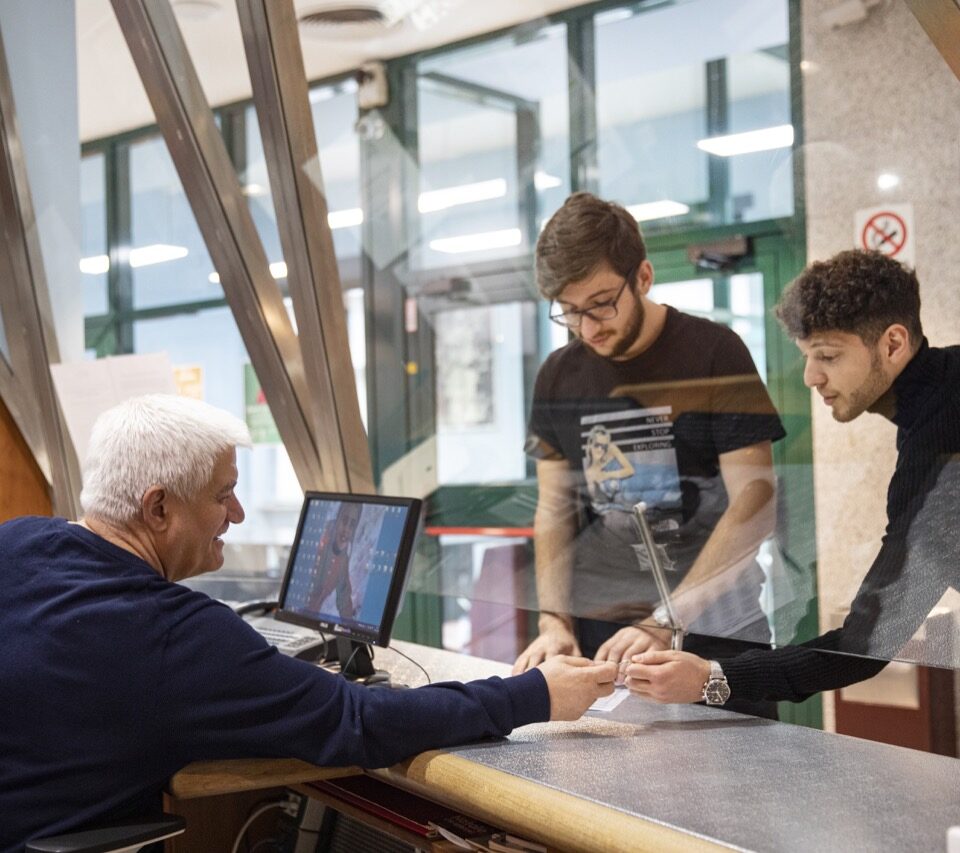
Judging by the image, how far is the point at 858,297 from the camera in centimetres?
230

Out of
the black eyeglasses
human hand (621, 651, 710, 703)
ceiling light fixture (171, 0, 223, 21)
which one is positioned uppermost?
ceiling light fixture (171, 0, 223, 21)

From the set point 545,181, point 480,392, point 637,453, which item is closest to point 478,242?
point 545,181

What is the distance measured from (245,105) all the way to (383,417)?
193 cm

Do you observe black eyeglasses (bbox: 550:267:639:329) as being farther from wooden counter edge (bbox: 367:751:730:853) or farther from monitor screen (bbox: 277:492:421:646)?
wooden counter edge (bbox: 367:751:730:853)

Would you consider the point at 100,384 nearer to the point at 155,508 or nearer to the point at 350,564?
the point at 350,564

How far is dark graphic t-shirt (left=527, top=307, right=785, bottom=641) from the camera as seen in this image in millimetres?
2752

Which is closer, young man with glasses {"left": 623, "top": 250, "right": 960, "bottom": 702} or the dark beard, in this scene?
young man with glasses {"left": 623, "top": 250, "right": 960, "bottom": 702}

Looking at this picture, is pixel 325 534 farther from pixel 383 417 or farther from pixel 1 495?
pixel 383 417

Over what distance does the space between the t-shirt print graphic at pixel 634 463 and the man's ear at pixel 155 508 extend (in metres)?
1.29

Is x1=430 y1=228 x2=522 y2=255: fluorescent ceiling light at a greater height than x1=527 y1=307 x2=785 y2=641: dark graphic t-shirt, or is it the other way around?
x1=430 y1=228 x2=522 y2=255: fluorescent ceiling light

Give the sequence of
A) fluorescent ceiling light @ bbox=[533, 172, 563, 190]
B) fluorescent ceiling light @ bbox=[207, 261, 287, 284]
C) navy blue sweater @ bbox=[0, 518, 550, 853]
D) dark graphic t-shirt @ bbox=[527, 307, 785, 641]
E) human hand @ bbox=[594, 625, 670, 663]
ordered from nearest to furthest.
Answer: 1. navy blue sweater @ bbox=[0, 518, 550, 853]
2. human hand @ bbox=[594, 625, 670, 663]
3. dark graphic t-shirt @ bbox=[527, 307, 785, 641]
4. fluorescent ceiling light @ bbox=[207, 261, 287, 284]
5. fluorescent ceiling light @ bbox=[533, 172, 563, 190]

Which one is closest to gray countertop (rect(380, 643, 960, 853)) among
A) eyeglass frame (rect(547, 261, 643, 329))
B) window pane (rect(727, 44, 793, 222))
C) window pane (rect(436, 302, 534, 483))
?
eyeglass frame (rect(547, 261, 643, 329))

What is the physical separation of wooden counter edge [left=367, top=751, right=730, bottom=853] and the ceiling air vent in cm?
299

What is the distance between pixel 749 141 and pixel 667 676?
1823 mm
